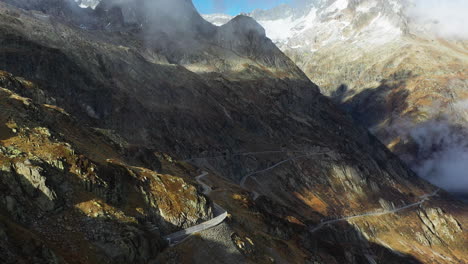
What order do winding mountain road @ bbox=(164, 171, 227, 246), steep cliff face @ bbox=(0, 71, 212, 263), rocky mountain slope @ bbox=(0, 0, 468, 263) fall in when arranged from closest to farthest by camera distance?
steep cliff face @ bbox=(0, 71, 212, 263), rocky mountain slope @ bbox=(0, 0, 468, 263), winding mountain road @ bbox=(164, 171, 227, 246)

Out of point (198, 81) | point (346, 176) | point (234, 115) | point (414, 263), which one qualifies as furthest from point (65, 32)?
point (414, 263)

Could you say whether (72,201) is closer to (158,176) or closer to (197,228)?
(197,228)

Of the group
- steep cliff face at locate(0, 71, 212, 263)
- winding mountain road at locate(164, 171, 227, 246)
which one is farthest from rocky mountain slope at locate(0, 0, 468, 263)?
winding mountain road at locate(164, 171, 227, 246)

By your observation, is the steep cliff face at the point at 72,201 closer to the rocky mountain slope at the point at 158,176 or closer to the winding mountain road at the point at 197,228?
the rocky mountain slope at the point at 158,176

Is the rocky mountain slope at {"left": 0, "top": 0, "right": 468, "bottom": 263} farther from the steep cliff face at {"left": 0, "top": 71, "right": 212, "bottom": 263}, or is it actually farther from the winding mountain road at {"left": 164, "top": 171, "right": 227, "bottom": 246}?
the winding mountain road at {"left": 164, "top": 171, "right": 227, "bottom": 246}

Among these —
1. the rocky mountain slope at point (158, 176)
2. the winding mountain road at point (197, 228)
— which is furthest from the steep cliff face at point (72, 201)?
the winding mountain road at point (197, 228)

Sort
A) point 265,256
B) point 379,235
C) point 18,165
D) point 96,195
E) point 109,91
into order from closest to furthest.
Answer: point 18,165
point 96,195
point 265,256
point 109,91
point 379,235

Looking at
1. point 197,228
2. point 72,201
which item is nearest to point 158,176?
point 197,228

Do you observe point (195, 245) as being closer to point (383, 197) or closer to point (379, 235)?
point (379, 235)
